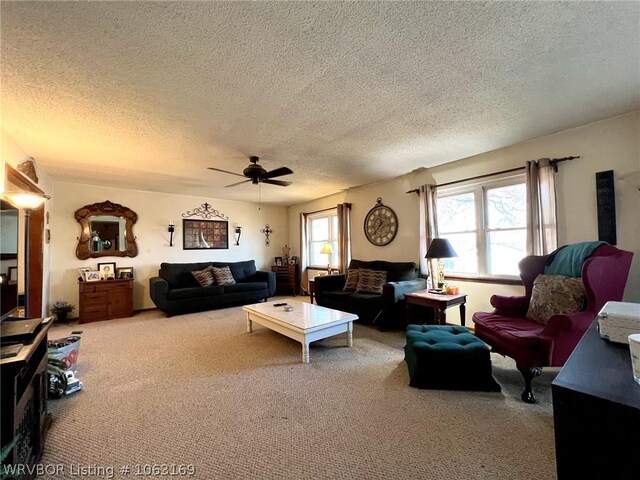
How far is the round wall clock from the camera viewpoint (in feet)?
15.8

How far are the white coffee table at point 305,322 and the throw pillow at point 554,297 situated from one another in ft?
5.54

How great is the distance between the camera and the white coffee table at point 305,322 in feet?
9.08

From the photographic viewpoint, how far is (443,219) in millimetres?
4223

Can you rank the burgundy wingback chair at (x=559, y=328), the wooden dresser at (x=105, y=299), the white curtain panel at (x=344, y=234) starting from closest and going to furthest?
the burgundy wingback chair at (x=559, y=328) < the wooden dresser at (x=105, y=299) < the white curtain panel at (x=344, y=234)

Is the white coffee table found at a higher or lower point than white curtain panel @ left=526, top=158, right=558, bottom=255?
lower

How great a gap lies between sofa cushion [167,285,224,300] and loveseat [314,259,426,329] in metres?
1.90

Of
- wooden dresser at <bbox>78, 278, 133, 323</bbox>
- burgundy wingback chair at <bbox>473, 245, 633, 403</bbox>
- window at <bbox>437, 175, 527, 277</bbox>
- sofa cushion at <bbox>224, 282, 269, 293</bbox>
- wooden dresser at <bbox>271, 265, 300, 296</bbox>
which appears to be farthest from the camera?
wooden dresser at <bbox>271, 265, 300, 296</bbox>

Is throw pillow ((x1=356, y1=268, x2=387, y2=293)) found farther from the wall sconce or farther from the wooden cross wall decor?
the wall sconce

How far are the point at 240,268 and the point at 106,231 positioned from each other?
8.22 ft

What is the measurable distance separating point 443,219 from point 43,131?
4.88 meters

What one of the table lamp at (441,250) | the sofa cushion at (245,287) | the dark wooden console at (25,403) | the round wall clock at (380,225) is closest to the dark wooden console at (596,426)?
the dark wooden console at (25,403)

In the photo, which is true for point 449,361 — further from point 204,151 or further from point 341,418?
point 204,151

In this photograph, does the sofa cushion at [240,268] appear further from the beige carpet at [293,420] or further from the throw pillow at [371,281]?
the beige carpet at [293,420]

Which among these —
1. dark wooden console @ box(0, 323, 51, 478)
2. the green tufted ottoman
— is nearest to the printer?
the green tufted ottoman
